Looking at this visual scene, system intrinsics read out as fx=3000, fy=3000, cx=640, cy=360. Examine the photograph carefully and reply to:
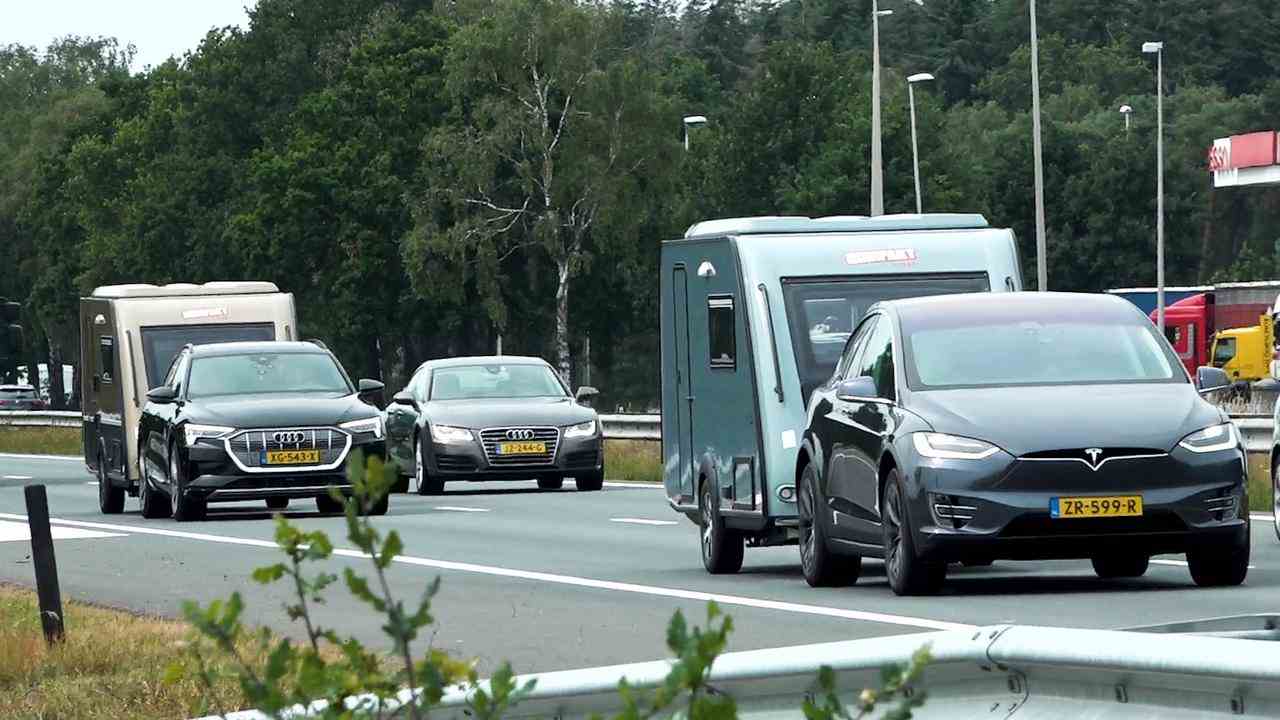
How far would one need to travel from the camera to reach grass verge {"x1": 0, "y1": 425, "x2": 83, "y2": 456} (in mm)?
64125

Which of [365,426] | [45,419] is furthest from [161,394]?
[45,419]

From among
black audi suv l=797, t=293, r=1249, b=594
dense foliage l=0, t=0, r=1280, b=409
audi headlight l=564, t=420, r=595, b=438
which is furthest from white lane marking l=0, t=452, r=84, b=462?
black audi suv l=797, t=293, r=1249, b=594

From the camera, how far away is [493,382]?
33.8 meters

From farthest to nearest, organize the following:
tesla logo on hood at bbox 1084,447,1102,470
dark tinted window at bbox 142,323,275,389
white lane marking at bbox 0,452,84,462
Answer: white lane marking at bbox 0,452,84,462
dark tinted window at bbox 142,323,275,389
tesla logo on hood at bbox 1084,447,1102,470

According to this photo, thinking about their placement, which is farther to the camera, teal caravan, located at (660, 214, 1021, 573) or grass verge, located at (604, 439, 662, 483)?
grass verge, located at (604, 439, 662, 483)

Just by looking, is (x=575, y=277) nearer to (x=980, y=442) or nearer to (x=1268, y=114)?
(x=1268, y=114)

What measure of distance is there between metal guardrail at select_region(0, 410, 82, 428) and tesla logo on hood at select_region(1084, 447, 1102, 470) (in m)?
58.1

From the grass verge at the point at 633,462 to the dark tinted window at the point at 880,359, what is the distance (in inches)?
812

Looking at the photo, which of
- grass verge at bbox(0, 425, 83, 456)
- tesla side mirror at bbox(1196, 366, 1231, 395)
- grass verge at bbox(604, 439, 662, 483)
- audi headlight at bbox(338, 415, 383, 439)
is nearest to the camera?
tesla side mirror at bbox(1196, 366, 1231, 395)

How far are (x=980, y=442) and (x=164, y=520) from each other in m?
15.2

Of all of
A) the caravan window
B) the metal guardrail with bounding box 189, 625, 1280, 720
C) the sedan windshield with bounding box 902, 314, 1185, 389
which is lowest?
the caravan window

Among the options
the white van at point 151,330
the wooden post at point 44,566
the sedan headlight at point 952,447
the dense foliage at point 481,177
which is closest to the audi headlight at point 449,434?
the white van at point 151,330

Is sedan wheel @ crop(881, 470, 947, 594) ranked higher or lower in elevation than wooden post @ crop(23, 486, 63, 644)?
lower

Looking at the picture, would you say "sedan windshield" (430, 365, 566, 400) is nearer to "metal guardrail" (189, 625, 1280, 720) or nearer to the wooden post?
the wooden post
